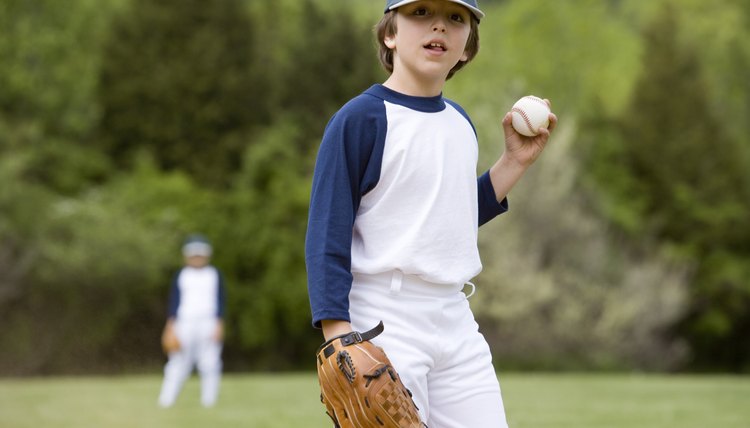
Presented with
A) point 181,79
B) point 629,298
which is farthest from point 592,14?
point 181,79

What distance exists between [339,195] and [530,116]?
89 centimetres

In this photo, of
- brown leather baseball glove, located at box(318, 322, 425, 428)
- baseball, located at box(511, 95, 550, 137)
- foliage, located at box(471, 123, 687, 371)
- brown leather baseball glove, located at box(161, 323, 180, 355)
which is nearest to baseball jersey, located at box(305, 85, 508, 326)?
brown leather baseball glove, located at box(318, 322, 425, 428)

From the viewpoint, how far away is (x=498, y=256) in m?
34.9

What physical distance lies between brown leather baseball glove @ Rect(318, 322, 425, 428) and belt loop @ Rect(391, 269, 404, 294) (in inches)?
7.6

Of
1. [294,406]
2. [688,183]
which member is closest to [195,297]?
[294,406]

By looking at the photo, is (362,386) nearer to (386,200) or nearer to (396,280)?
(396,280)

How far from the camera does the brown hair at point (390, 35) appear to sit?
367 centimetres

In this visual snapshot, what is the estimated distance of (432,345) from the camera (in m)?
3.51

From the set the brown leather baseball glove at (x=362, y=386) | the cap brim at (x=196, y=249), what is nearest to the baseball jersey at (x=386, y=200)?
the brown leather baseball glove at (x=362, y=386)

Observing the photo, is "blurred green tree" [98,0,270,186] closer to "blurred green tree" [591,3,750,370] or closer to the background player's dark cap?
"blurred green tree" [591,3,750,370]

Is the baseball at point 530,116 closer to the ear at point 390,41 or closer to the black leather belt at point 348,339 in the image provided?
the ear at point 390,41

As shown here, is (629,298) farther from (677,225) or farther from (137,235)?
(137,235)

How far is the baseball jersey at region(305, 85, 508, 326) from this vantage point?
11.2 feet

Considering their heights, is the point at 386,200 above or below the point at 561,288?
above
